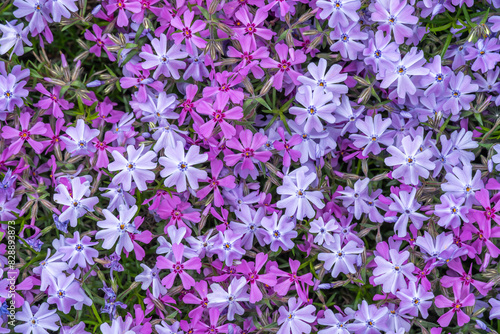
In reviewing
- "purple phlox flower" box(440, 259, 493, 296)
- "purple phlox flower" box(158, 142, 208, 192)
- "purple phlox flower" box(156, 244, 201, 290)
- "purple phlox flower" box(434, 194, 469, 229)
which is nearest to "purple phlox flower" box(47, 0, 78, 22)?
"purple phlox flower" box(158, 142, 208, 192)

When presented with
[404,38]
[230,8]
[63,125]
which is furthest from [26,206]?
[404,38]

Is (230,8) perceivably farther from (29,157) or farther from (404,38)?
(29,157)

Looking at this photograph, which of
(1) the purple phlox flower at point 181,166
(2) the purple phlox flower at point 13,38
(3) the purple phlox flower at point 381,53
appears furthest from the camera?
(2) the purple phlox flower at point 13,38

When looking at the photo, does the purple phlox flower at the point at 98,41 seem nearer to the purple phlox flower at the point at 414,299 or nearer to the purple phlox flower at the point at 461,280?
the purple phlox flower at the point at 414,299

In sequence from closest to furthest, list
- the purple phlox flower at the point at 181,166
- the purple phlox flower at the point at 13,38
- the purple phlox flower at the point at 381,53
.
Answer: the purple phlox flower at the point at 181,166 → the purple phlox flower at the point at 381,53 → the purple phlox flower at the point at 13,38

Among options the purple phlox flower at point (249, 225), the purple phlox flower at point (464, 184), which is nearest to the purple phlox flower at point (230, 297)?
the purple phlox flower at point (249, 225)

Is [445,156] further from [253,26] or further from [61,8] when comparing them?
[61,8]

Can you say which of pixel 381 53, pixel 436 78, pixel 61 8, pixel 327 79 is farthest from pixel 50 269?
pixel 436 78
